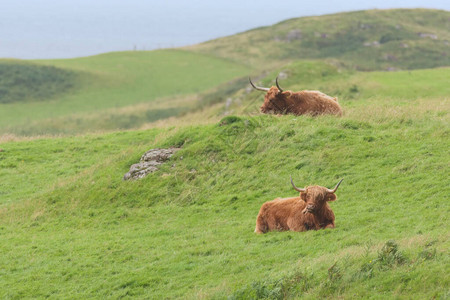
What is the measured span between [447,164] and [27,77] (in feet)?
214

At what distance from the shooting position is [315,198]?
11.9m

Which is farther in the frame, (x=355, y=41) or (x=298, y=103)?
(x=355, y=41)

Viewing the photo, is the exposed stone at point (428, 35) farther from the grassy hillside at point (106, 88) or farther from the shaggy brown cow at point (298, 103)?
the shaggy brown cow at point (298, 103)

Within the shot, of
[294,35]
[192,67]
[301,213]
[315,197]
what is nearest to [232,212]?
[301,213]

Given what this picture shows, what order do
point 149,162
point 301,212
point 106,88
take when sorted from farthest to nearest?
point 106,88
point 149,162
point 301,212

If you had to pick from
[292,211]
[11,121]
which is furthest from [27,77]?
[292,211]

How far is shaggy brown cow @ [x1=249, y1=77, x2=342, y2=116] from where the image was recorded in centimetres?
2156

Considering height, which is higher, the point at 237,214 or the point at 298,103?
the point at 298,103

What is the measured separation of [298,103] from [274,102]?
835 mm

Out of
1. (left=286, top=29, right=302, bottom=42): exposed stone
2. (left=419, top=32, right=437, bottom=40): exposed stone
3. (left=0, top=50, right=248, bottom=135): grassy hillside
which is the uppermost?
(left=286, top=29, right=302, bottom=42): exposed stone

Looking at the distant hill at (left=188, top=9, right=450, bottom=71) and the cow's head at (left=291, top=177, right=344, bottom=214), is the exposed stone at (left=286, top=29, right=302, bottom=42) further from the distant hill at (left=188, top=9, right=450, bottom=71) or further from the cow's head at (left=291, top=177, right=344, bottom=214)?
the cow's head at (left=291, top=177, right=344, bottom=214)

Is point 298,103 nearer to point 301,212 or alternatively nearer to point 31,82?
point 301,212

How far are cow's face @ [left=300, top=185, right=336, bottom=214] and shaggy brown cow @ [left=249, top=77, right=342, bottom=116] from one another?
377 inches

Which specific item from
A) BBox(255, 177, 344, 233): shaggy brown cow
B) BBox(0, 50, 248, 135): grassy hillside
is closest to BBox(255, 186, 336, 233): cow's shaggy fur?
BBox(255, 177, 344, 233): shaggy brown cow
